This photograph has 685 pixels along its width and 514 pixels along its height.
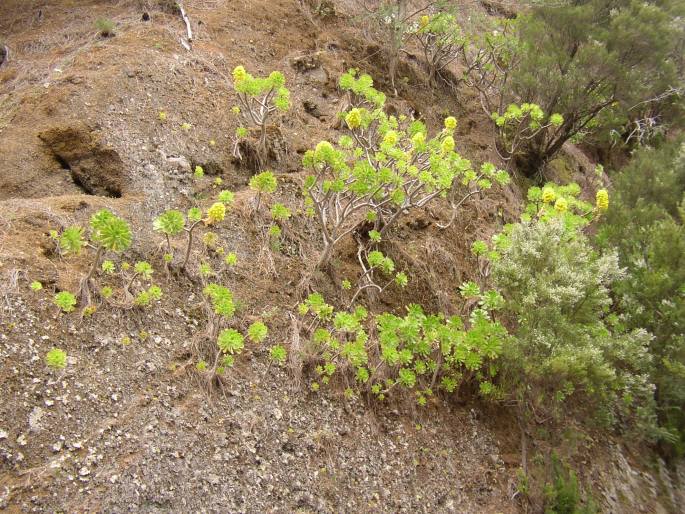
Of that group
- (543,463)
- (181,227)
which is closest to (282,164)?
(181,227)

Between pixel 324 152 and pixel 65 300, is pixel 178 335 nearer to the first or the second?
pixel 65 300

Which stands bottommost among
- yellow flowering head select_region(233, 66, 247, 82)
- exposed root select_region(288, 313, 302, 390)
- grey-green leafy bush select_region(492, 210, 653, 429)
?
exposed root select_region(288, 313, 302, 390)

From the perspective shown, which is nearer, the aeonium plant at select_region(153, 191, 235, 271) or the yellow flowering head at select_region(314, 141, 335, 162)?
the aeonium plant at select_region(153, 191, 235, 271)

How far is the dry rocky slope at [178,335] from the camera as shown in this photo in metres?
3.72

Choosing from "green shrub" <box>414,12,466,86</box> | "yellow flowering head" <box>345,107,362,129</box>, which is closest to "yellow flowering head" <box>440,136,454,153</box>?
"yellow flowering head" <box>345,107,362,129</box>

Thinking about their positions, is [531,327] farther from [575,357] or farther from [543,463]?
[543,463]

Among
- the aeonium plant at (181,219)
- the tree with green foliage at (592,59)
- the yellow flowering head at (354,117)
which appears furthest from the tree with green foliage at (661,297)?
the aeonium plant at (181,219)

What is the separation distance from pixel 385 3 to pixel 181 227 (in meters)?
7.74

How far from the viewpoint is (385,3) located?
9883 mm

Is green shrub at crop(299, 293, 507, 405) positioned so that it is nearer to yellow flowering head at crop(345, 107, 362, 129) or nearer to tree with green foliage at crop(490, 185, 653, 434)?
tree with green foliage at crop(490, 185, 653, 434)

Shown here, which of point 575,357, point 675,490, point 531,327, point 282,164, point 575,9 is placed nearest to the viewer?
point 575,357

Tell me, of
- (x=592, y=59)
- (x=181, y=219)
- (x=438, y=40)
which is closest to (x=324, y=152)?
(x=181, y=219)

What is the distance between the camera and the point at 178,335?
4703 millimetres

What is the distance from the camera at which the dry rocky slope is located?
3.72 m
